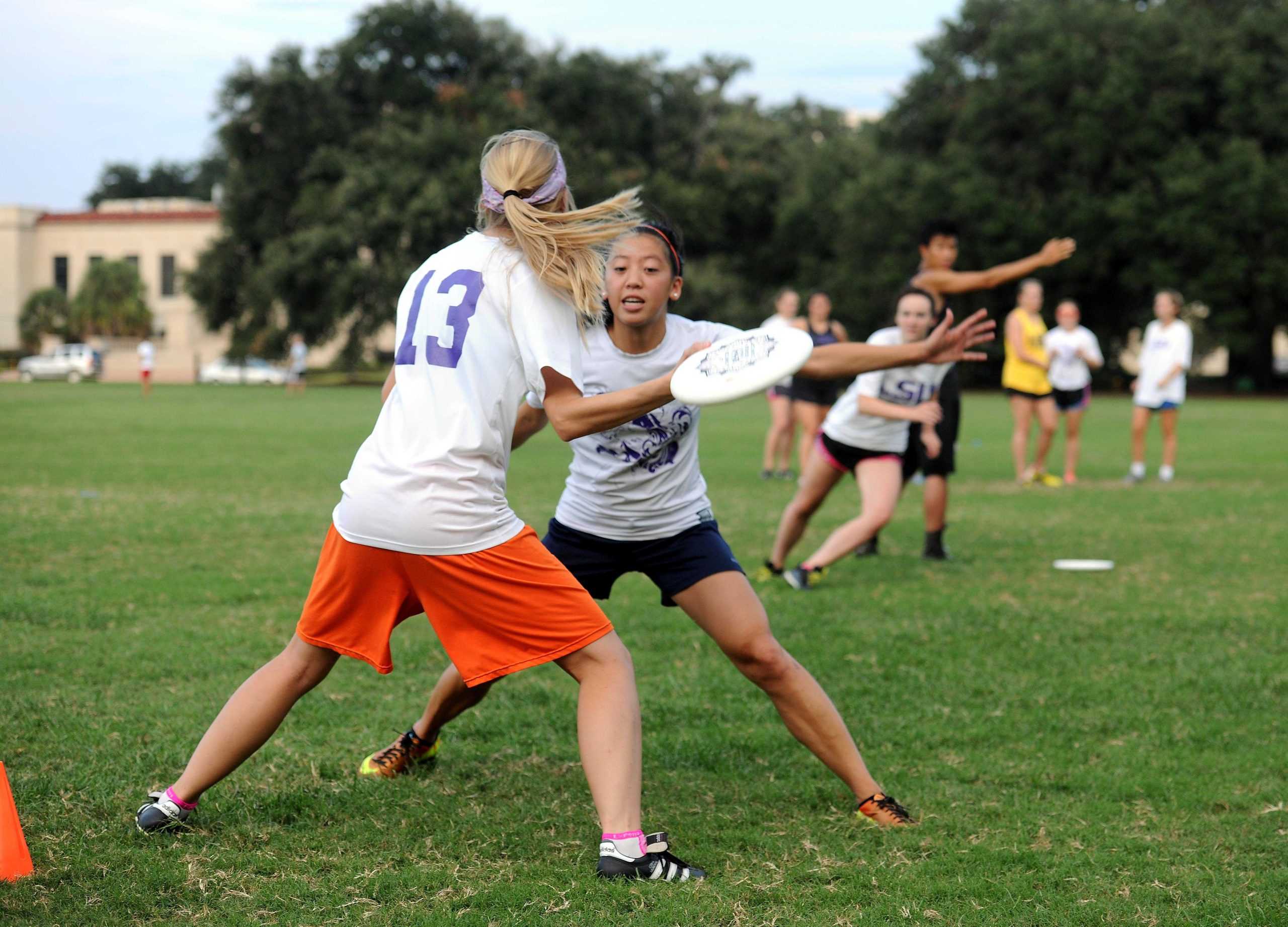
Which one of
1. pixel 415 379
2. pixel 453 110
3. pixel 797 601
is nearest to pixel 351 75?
pixel 453 110

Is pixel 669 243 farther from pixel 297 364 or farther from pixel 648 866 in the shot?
pixel 297 364

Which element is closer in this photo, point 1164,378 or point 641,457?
point 641,457

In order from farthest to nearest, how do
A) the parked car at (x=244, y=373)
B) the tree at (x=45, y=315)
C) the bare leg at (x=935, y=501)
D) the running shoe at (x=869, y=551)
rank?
the tree at (x=45, y=315) → the parked car at (x=244, y=373) → the running shoe at (x=869, y=551) → the bare leg at (x=935, y=501)

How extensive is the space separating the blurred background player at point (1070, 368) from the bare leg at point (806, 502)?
25.2ft

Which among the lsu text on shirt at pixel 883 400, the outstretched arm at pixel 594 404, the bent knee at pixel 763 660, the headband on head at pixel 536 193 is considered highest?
the headband on head at pixel 536 193

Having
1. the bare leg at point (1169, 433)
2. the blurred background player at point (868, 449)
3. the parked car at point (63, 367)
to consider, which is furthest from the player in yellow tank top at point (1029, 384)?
the parked car at point (63, 367)

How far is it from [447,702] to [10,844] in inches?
58.3

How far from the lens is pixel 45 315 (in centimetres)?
7481

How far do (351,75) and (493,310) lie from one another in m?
50.5

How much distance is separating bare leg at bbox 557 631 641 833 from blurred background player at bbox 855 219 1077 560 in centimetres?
441

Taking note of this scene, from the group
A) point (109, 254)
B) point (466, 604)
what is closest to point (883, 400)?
point (466, 604)

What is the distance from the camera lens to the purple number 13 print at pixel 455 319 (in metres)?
3.55

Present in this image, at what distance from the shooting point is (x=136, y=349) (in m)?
77.1

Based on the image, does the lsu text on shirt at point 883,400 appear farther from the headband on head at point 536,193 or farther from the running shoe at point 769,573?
the headband on head at point 536,193
